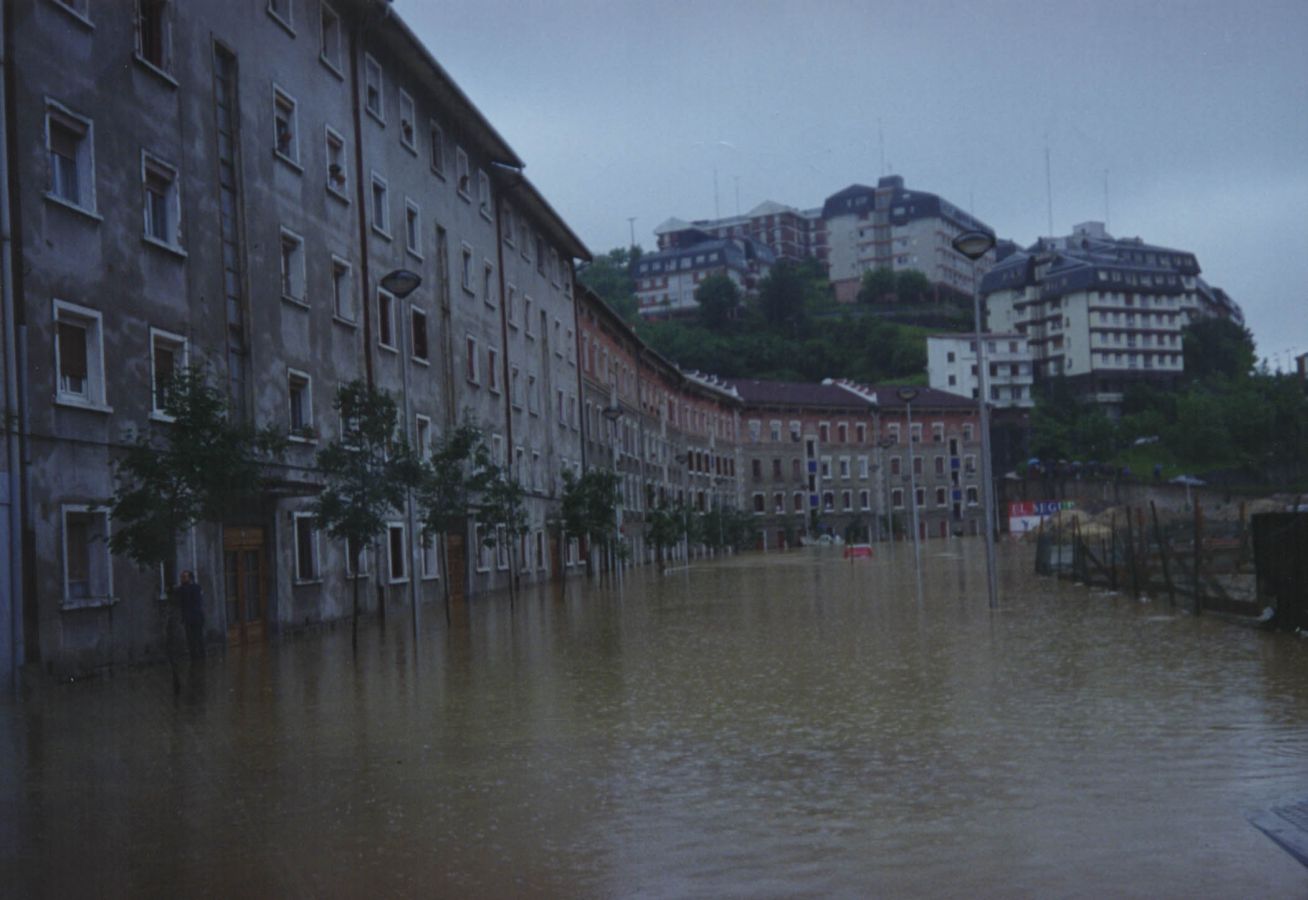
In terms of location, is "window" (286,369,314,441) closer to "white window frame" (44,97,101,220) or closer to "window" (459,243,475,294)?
"white window frame" (44,97,101,220)

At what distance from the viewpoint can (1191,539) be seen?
961 inches

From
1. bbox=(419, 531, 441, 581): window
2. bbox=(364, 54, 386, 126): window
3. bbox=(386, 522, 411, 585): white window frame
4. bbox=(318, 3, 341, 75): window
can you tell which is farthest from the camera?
bbox=(419, 531, 441, 581): window

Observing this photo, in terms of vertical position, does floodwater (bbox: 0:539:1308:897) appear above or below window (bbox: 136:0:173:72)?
below

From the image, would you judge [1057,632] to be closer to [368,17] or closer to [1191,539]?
[1191,539]

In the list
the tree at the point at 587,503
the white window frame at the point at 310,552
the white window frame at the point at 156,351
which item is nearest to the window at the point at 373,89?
the white window frame at the point at 310,552

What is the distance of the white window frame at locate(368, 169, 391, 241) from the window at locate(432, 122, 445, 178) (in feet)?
15.8

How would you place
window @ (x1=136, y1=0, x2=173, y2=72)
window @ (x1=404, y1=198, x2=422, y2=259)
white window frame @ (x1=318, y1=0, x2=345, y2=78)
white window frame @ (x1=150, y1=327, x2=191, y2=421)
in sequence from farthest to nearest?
window @ (x1=404, y1=198, x2=422, y2=259) → white window frame @ (x1=318, y1=0, x2=345, y2=78) → window @ (x1=136, y1=0, x2=173, y2=72) → white window frame @ (x1=150, y1=327, x2=191, y2=421)

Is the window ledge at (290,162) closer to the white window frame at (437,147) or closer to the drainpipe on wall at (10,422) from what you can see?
the drainpipe on wall at (10,422)

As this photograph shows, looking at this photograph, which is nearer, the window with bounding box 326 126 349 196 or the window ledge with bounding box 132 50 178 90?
the window ledge with bounding box 132 50 178 90

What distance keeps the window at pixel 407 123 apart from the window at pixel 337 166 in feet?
15.3

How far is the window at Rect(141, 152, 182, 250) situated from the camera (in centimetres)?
2388

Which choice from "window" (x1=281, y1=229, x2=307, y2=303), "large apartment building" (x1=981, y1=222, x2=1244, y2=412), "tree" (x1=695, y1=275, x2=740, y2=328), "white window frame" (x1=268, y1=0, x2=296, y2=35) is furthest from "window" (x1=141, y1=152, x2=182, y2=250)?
"tree" (x1=695, y1=275, x2=740, y2=328)

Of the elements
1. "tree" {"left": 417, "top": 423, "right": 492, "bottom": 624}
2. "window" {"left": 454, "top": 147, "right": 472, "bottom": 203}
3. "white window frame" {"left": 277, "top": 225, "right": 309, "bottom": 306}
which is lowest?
"tree" {"left": 417, "top": 423, "right": 492, "bottom": 624}

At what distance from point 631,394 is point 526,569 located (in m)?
28.3
